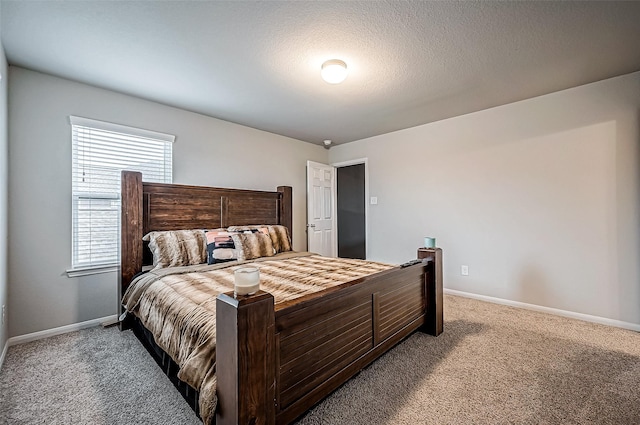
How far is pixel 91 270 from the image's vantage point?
9.18 ft

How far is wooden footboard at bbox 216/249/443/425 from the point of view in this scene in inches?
45.0

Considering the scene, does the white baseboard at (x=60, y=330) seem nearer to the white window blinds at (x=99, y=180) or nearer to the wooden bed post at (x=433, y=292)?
the white window blinds at (x=99, y=180)

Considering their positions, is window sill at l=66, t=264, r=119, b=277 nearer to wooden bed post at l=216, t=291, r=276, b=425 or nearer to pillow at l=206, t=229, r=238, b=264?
pillow at l=206, t=229, r=238, b=264

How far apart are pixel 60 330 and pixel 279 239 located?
2290 millimetres

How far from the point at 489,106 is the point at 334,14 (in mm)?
2523

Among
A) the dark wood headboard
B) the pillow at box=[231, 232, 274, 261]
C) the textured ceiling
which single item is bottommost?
the pillow at box=[231, 232, 274, 261]

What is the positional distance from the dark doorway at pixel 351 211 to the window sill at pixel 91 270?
3948 mm

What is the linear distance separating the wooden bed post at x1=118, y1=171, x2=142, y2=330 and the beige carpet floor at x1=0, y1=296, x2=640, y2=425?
576 mm

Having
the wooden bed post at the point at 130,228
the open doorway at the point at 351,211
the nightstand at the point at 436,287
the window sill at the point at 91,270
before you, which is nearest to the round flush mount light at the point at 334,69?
the nightstand at the point at 436,287

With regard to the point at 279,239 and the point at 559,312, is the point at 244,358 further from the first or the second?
the point at 559,312

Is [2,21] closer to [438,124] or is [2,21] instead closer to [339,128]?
[339,128]

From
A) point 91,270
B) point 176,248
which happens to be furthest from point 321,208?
point 91,270

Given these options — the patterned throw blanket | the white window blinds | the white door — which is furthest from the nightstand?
the white window blinds

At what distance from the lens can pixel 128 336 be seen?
2.56 m
